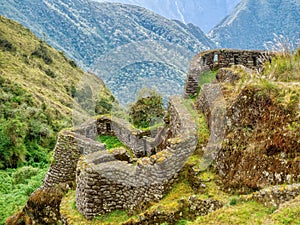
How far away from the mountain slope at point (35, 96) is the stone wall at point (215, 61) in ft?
15.8

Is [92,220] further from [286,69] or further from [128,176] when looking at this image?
[286,69]

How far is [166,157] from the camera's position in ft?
29.5

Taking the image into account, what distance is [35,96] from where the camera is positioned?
4866cm

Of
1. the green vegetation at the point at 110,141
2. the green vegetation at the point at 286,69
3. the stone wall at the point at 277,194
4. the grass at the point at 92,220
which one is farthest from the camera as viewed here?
the green vegetation at the point at 110,141

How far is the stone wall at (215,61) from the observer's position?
51.6ft

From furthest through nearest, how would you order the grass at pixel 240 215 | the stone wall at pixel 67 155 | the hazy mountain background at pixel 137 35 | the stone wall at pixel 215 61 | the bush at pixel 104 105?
the bush at pixel 104 105 < the stone wall at pixel 215 61 < the hazy mountain background at pixel 137 35 < the stone wall at pixel 67 155 < the grass at pixel 240 215

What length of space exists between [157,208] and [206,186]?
1212 millimetres

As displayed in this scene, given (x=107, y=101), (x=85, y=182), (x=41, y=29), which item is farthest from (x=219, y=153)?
(x=41, y=29)

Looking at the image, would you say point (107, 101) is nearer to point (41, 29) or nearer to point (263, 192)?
point (263, 192)

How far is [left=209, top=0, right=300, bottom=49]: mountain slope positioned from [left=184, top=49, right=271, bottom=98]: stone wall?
5195 centimetres

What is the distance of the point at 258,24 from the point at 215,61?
8096 centimetres

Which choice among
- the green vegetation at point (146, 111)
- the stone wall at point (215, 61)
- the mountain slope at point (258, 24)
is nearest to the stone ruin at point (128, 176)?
the stone wall at point (215, 61)

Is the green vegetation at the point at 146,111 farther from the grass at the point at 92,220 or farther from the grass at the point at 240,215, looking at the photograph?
the grass at the point at 240,215

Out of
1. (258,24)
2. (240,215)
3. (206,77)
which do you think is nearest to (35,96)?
(206,77)
